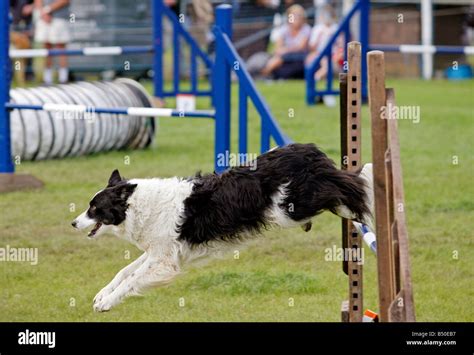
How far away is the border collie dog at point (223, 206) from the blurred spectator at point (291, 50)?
15.6 metres

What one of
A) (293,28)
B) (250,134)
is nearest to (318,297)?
(250,134)

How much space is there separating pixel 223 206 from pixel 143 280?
22.2 inches

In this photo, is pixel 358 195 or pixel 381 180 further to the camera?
pixel 358 195

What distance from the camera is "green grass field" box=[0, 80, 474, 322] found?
20.2 ft

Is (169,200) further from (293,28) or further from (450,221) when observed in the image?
(293,28)

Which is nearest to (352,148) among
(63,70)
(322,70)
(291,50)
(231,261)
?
(231,261)

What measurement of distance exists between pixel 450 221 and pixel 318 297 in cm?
247

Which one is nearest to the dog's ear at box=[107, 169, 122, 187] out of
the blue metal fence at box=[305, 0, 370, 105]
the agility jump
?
the agility jump

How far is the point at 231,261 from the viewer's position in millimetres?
7352

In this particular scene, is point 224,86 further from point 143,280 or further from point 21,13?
point 21,13

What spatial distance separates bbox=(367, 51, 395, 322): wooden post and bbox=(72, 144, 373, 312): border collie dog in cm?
106

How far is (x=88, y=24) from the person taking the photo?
2100 cm

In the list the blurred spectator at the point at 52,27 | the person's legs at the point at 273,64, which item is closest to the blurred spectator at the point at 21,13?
the blurred spectator at the point at 52,27
